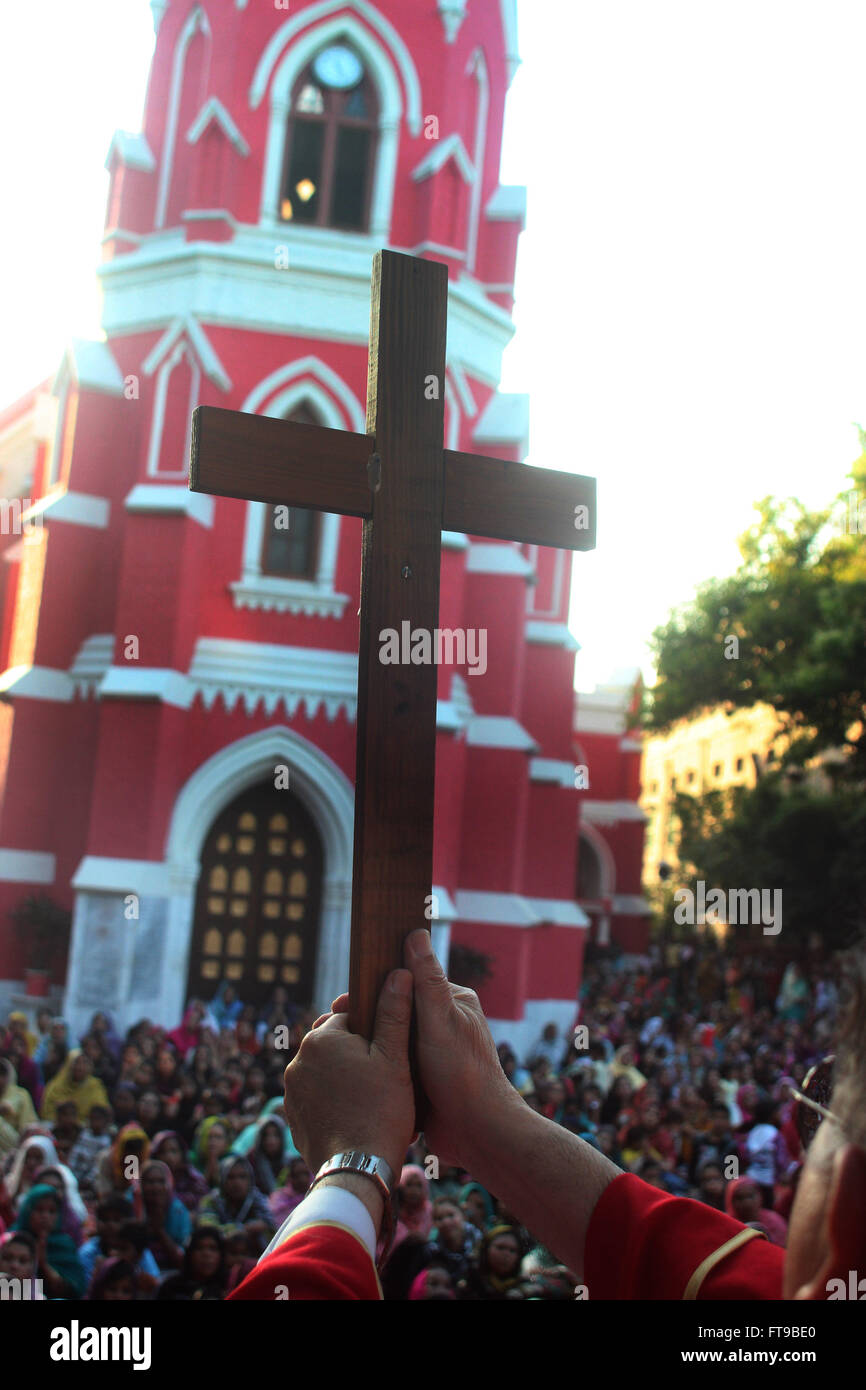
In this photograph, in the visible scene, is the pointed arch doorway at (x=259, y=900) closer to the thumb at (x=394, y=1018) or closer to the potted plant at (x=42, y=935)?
the potted plant at (x=42, y=935)

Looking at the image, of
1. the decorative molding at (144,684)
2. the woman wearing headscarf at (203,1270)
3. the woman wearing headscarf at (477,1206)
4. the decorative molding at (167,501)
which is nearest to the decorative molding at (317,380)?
the decorative molding at (167,501)

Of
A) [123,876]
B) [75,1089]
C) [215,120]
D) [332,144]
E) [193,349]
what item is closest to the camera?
[75,1089]

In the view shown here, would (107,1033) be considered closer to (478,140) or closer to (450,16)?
(478,140)

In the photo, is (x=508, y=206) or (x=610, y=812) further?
(x=610, y=812)

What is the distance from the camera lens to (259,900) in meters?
15.6

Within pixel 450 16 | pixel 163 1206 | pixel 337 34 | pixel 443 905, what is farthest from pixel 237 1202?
pixel 450 16

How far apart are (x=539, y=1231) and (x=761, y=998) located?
23439 millimetres

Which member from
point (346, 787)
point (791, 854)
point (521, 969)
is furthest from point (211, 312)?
point (791, 854)

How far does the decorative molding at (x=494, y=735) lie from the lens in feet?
55.0

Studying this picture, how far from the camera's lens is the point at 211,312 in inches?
625

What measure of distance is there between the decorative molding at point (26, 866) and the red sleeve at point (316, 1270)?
1474 cm

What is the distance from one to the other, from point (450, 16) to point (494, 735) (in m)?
9.51

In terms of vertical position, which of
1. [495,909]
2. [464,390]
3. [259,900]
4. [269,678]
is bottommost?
[259,900]
